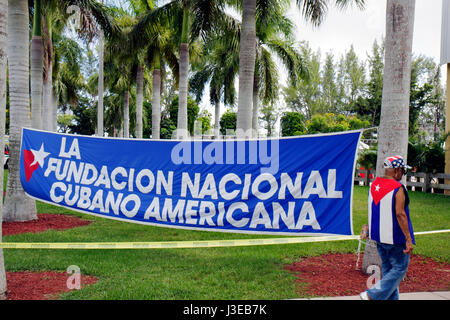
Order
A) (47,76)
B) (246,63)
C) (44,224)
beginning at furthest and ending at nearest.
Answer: (47,76) < (246,63) < (44,224)

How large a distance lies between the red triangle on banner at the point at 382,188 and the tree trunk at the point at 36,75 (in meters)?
11.1

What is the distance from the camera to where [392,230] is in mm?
4242

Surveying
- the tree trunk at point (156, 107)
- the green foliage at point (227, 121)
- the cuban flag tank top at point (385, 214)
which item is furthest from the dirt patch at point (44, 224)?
the green foliage at point (227, 121)

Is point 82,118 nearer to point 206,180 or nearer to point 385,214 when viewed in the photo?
point 206,180

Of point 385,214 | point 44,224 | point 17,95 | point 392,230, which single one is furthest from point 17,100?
point 392,230

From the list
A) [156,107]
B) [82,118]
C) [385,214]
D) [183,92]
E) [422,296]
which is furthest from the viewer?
[82,118]

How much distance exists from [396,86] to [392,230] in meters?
3.03

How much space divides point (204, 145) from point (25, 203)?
20.1 ft

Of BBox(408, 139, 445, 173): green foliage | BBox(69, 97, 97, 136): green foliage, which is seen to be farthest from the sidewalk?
BBox(69, 97, 97, 136): green foliage

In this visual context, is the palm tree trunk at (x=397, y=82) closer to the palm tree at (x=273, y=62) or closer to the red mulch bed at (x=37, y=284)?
the red mulch bed at (x=37, y=284)

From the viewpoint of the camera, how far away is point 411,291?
544cm

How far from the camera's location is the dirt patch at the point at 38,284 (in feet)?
16.7

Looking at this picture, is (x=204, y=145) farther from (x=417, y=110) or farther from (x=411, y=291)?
(x=417, y=110)

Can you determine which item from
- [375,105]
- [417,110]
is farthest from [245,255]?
[375,105]
